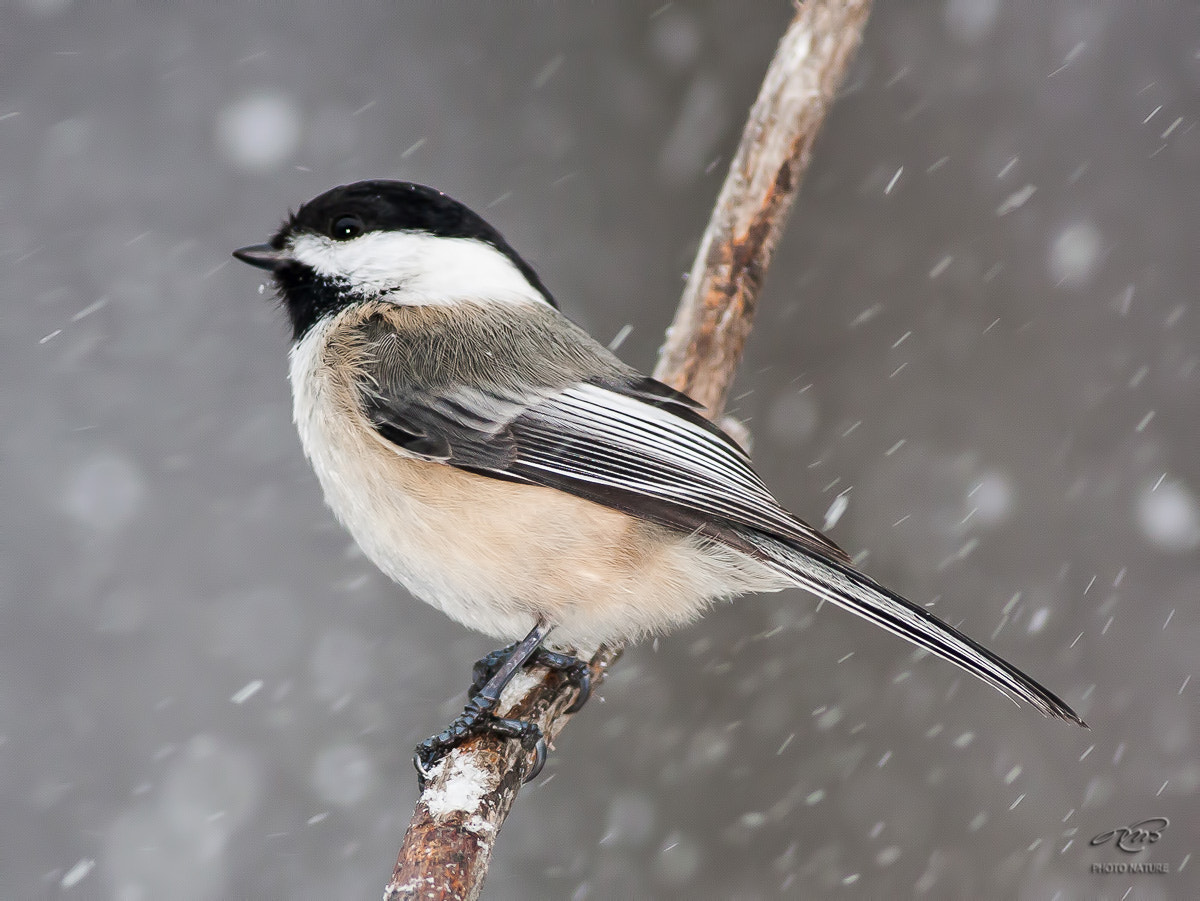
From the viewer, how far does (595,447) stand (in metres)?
1.66

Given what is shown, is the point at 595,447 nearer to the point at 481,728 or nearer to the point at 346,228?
the point at 481,728

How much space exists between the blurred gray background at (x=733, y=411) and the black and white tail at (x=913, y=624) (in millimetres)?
1613

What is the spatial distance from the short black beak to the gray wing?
34 cm

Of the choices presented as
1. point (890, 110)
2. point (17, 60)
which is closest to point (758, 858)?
point (890, 110)

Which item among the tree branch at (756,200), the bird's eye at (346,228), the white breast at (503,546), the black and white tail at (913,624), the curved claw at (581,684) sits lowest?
the black and white tail at (913,624)

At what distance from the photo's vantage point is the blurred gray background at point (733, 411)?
3166 millimetres

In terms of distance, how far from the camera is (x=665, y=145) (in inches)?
131

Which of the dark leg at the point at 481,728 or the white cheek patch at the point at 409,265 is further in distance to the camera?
the white cheek patch at the point at 409,265

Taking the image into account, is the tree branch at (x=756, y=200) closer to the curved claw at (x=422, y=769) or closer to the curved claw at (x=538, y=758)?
the curved claw at (x=538, y=758)

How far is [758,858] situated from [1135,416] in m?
1.98
